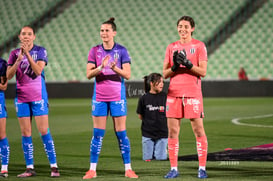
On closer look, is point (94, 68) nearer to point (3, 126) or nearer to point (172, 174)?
point (3, 126)

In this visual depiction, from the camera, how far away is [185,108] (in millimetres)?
6375

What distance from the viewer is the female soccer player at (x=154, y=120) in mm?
8266

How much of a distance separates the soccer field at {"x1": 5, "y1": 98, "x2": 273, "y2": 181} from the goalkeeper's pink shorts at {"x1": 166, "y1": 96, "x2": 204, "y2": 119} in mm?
758

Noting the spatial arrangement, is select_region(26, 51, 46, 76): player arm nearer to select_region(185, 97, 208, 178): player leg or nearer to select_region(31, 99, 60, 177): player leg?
select_region(31, 99, 60, 177): player leg

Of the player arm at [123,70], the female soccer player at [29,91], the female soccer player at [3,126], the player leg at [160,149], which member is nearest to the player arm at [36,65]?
the female soccer player at [29,91]

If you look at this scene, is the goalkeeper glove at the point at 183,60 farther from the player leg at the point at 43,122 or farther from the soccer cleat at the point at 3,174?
the soccer cleat at the point at 3,174

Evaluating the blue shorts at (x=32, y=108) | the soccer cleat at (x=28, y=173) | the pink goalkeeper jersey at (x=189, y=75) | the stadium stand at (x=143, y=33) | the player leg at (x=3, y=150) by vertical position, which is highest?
the stadium stand at (x=143, y=33)

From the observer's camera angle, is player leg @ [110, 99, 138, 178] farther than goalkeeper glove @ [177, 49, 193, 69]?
Yes

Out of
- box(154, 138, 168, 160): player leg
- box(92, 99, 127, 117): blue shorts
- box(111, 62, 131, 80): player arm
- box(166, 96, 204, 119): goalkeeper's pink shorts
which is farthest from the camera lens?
box(154, 138, 168, 160): player leg

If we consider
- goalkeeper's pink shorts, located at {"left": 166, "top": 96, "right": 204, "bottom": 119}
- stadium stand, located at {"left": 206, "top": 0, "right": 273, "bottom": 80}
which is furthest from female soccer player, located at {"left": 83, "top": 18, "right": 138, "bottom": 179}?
stadium stand, located at {"left": 206, "top": 0, "right": 273, "bottom": 80}

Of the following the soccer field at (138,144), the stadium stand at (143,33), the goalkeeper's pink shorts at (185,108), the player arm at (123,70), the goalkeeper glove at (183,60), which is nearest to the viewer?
the goalkeeper glove at (183,60)

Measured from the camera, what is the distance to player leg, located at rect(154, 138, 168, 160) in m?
8.23

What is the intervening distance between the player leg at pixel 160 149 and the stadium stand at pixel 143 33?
17.8m

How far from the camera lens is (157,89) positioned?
8.52m
